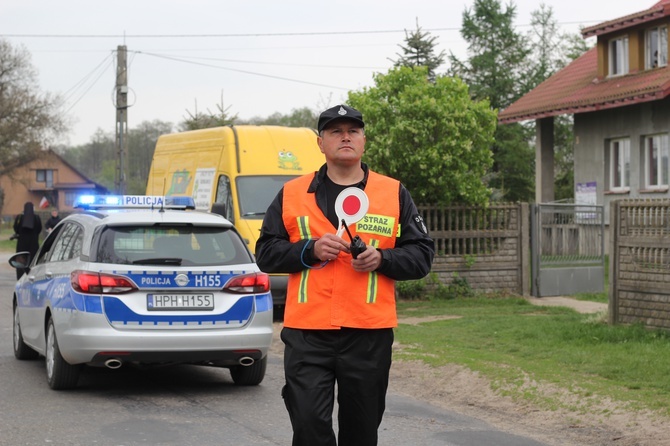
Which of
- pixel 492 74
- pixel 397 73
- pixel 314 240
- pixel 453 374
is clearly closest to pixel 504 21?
pixel 492 74

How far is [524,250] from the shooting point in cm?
1944

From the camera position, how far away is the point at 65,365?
31.1ft

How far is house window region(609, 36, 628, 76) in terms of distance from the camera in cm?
2927

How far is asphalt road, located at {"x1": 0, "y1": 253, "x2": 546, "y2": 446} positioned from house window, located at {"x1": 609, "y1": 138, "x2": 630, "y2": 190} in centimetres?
1942

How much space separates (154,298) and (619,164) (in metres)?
21.7

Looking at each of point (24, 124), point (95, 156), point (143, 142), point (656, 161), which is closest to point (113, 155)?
point (95, 156)

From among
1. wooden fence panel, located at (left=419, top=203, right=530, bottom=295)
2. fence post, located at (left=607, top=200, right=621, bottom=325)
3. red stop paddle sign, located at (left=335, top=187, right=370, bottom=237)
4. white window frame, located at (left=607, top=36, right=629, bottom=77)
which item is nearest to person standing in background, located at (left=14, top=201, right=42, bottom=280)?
wooden fence panel, located at (left=419, top=203, right=530, bottom=295)

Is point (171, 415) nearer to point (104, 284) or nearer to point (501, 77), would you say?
point (104, 284)

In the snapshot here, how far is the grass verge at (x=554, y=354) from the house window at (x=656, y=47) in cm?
1327

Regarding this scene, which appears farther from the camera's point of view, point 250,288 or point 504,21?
point 504,21

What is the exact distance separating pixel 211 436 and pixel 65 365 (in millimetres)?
2243

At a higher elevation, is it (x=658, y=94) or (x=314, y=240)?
(x=658, y=94)

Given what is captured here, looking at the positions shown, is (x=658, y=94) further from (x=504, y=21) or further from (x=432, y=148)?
(x=504, y=21)

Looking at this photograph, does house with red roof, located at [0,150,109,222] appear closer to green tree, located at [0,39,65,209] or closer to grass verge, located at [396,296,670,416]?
green tree, located at [0,39,65,209]
